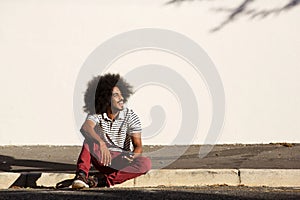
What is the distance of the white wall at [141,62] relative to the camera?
905 centimetres

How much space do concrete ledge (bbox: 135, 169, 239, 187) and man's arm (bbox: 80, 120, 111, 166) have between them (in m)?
0.59

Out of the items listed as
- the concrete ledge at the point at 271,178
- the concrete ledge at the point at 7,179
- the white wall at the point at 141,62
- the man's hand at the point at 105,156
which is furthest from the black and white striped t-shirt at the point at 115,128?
the white wall at the point at 141,62

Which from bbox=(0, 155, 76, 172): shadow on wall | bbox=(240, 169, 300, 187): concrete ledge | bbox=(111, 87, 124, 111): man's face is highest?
bbox=(111, 87, 124, 111): man's face

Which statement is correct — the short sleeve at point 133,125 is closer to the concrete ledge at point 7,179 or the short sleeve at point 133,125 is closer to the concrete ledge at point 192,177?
the concrete ledge at point 192,177

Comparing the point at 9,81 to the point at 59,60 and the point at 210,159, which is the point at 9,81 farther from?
the point at 210,159

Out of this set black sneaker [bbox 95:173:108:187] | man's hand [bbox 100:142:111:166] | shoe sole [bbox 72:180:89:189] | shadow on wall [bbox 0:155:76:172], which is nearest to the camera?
shoe sole [bbox 72:180:89:189]

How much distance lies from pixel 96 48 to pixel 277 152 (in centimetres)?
267

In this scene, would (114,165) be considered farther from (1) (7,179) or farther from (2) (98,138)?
(1) (7,179)

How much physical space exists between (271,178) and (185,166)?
1088 mm

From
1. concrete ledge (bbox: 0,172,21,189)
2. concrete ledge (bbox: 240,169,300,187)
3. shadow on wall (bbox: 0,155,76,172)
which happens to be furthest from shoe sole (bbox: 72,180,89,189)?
concrete ledge (bbox: 240,169,300,187)

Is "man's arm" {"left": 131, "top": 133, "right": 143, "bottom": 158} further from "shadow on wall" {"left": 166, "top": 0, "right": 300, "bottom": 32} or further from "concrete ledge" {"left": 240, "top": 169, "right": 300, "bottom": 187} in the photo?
"shadow on wall" {"left": 166, "top": 0, "right": 300, "bottom": 32}

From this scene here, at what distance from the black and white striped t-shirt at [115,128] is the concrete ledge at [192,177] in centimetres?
43

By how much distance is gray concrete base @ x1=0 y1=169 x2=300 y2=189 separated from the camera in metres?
6.92

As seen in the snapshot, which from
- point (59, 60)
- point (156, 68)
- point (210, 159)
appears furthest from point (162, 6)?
point (210, 159)
